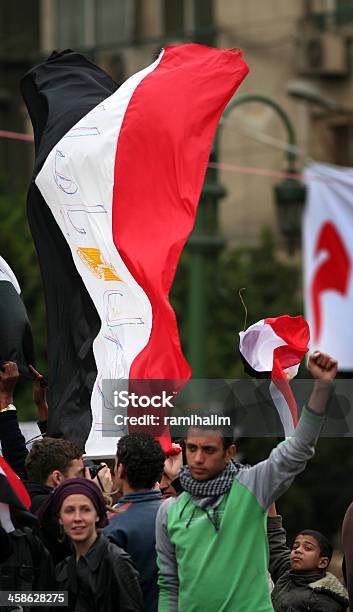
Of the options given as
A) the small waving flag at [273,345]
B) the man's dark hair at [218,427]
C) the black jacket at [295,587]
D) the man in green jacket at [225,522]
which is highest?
the small waving flag at [273,345]

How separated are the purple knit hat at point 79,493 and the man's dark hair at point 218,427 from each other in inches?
16.5

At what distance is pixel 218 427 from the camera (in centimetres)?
704

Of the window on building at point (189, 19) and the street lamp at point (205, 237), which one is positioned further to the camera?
the window on building at point (189, 19)

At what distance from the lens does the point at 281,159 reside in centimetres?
3052

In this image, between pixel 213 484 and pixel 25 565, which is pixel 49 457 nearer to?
pixel 25 565

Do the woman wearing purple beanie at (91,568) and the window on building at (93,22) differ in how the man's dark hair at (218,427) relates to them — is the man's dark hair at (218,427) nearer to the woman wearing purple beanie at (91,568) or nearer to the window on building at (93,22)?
the woman wearing purple beanie at (91,568)

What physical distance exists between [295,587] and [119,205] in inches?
89.0

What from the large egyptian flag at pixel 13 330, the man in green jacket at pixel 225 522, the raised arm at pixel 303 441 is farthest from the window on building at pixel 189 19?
the raised arm at pixel 303 441

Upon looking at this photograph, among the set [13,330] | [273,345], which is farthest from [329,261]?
[273,345]

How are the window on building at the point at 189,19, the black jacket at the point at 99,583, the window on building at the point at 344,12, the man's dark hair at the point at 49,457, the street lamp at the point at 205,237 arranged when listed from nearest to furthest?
the black jacket at the point at 99,583 < the man's dark hair at the point at 49,457 < the street lamp at the point at 205,237 < the window on building at the point at 344,12 < the window on building at the point at 189,19

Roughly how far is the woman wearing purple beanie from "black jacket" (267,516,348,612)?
35.8 inches

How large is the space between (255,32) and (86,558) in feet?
83.0

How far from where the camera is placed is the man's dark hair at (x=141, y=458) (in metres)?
7.44

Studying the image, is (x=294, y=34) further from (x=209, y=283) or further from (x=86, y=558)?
(x=86, y=558)
